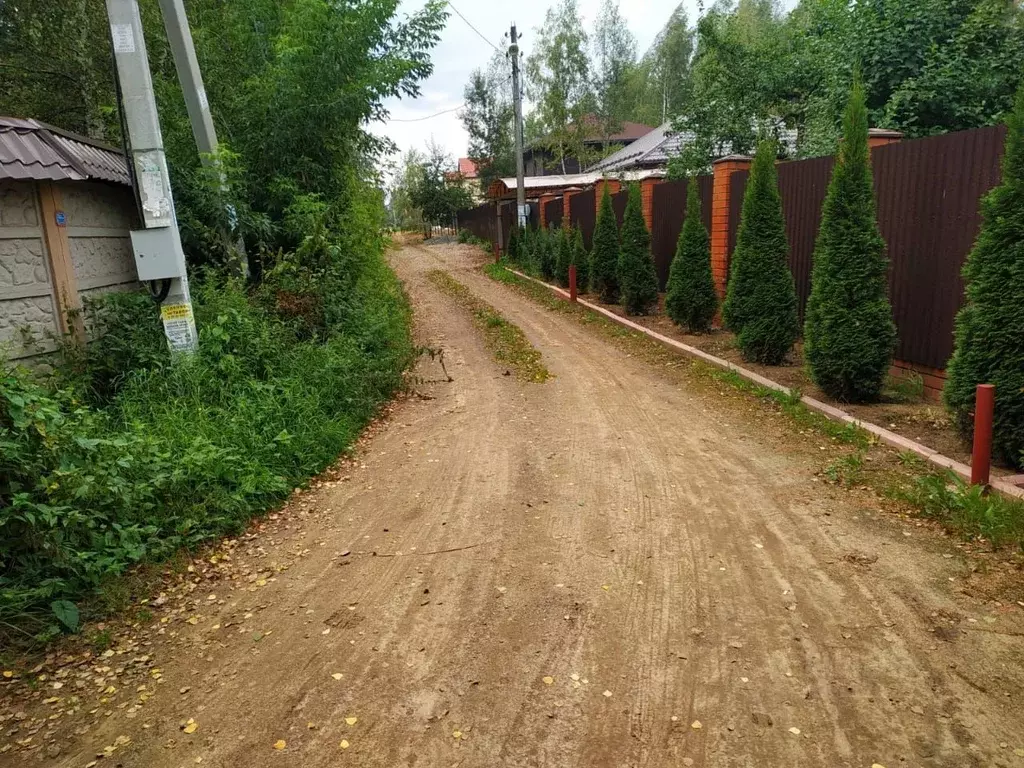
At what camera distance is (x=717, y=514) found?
4.43 m

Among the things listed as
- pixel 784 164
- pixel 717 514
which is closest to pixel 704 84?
pixel 784 164

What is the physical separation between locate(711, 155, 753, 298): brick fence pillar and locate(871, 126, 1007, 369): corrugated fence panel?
3246 millimetres

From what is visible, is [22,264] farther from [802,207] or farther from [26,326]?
[802,207]

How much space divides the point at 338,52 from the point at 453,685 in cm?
806

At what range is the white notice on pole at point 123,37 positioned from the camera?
583 cm

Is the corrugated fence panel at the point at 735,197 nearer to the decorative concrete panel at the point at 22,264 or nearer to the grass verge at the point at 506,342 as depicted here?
the grass verge at the point at 506,342

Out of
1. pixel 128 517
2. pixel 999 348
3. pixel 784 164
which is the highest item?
pixel 784 164

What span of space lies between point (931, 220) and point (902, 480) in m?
3.02

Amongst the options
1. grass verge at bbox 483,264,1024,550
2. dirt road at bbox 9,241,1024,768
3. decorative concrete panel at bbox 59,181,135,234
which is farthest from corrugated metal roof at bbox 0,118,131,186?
grass verge at bbox 483,264,1024,550

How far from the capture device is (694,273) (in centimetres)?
1028

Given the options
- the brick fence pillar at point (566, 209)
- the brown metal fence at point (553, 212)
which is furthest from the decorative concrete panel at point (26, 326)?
the brown metal fence at point (553, 212)

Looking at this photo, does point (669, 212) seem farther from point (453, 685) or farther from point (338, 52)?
→ point (453, 685)

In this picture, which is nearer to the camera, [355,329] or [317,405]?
[317,405]

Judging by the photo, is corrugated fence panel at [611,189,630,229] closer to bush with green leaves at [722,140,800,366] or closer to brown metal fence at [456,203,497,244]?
bush with green leaves at [722,140,800,366]
